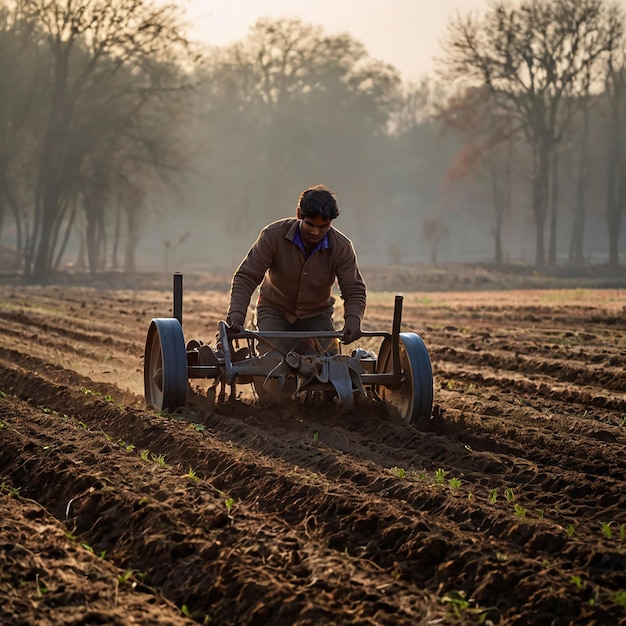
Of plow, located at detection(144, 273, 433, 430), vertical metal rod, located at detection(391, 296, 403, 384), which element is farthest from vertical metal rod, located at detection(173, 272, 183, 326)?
vertical metal rod, located at detection(391, 296, 403, 384)

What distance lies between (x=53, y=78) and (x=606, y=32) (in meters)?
22.4

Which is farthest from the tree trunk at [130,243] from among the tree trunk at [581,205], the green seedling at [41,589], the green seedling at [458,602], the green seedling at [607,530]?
the green seedling at [458,602]

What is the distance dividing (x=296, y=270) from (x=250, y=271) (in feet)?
1.24

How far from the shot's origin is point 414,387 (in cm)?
822

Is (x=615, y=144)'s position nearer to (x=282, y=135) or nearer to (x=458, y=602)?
(x=282, y=135)

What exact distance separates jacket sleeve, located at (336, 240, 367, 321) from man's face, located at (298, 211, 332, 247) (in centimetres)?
29

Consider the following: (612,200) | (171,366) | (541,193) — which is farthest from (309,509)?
(612,200)

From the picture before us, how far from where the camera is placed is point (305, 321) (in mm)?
9141

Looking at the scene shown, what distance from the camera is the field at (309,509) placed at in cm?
444

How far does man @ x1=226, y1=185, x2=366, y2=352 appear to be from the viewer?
28.4ft

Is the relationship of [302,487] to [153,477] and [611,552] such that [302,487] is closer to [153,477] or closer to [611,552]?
[153,477]

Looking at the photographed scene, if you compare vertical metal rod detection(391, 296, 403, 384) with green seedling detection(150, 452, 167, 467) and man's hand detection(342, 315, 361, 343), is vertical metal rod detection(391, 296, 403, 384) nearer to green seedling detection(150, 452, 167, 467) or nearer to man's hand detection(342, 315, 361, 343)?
man's hand detection(342, 315, 361, 343)

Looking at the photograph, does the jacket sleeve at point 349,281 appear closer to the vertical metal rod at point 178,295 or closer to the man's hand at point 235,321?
the man's hand at point 235,321

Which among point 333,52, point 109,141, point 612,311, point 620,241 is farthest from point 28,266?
point 620,241
